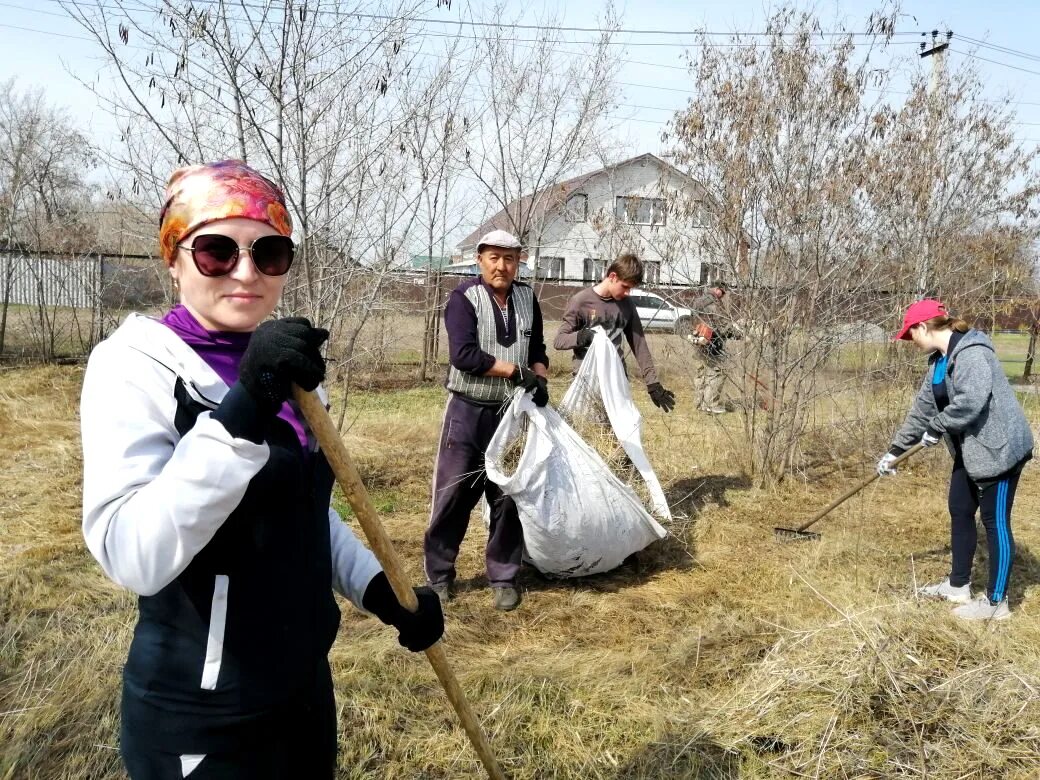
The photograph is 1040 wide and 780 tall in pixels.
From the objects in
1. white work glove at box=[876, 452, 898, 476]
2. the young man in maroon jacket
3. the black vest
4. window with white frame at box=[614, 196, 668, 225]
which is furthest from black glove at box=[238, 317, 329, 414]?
window with white frame at box=[614, 196, 668, 225]

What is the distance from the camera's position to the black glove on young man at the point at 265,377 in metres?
1.02

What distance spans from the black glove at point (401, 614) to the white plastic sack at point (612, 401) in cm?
270

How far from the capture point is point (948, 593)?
Answer: 3.88 meters

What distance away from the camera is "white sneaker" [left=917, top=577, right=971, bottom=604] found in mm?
3842

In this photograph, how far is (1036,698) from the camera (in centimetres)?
239

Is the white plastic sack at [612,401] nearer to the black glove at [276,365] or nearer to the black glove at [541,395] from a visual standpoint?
the black glove at [541,395]

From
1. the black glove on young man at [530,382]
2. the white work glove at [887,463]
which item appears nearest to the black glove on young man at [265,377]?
the black glove on young man at [530,382]

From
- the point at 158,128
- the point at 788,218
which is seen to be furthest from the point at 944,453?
the point at 158,128

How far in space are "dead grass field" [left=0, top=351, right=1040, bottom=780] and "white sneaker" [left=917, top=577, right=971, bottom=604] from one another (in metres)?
0.12

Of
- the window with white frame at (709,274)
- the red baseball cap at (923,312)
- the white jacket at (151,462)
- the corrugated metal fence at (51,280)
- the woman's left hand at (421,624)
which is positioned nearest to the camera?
the white jacket at (151,462)

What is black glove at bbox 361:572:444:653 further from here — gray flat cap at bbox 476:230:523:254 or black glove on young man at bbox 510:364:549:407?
gray flat cap at bbox 476:230:523:254

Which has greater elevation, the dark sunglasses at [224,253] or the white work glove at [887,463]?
the dark sunglasses at [224,253]

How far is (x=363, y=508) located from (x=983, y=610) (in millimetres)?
3551

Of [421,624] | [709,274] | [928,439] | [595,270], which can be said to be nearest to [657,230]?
[709,274]
